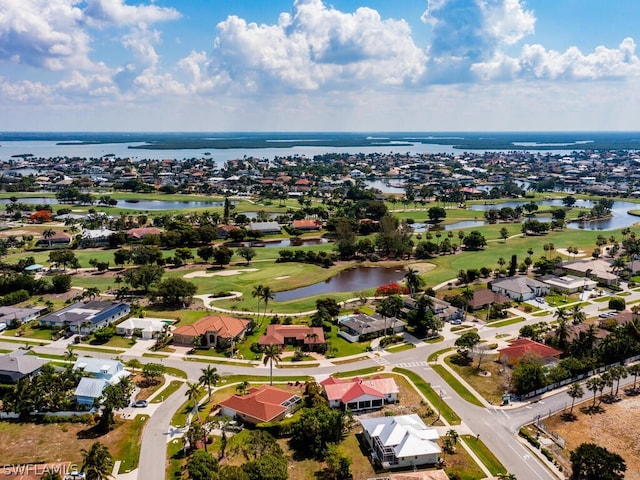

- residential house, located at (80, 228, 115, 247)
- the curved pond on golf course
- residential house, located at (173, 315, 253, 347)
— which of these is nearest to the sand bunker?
the curved pond on golf course

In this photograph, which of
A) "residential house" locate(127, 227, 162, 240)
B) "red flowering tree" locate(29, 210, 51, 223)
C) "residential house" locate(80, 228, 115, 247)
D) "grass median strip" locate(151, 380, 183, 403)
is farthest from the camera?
"red flowering tree" locate(29, 210, 51, 223)

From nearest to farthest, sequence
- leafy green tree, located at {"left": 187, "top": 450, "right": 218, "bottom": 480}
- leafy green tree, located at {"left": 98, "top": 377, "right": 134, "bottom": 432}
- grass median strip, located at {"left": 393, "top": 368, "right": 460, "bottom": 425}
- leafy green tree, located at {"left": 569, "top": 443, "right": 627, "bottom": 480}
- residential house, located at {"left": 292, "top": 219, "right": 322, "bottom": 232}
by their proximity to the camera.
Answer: leafy green tree, located at {"left": 187, "top": 450, "right": 218, "bottom": 480} < leafy green tree, located at {"left": 569, "top": 443, "right": 627, "bottom": 480} < leafy green tree, located at {"left": 98, "top": 377, "right": 134, "bottom": 432} < grass median strip, located at {"left": 393, "top": 368, "right": 460, "bottom": 425} < residential house, located at {"left": 292, "top": 219, "right": 322, "bottom": 232}

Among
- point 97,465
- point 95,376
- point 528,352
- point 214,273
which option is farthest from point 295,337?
point 214,273

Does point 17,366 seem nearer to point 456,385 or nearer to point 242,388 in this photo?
point 242,388

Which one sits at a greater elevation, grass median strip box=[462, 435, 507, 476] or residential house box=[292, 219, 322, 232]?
residential house box=[292, 219, 322, 232]

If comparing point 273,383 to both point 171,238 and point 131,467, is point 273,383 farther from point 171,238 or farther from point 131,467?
point 171,238

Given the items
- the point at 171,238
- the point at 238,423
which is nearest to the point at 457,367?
the point at 238,423

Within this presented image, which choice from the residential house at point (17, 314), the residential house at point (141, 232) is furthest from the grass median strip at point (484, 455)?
the residential house at point (141, 232)

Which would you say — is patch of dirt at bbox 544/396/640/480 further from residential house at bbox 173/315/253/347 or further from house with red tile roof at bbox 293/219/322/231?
house with red tile roof at bbox 293/219/322/231
